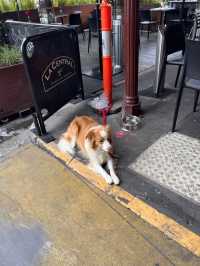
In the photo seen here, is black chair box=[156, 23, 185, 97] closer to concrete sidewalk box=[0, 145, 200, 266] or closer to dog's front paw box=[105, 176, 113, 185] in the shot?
dog's front paw box=[105, 176, 113, 185]

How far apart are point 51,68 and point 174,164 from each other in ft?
5.51

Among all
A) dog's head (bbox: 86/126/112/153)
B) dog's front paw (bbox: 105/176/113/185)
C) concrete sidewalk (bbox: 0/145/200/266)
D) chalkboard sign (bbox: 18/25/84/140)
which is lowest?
concrete sidewalk (bbox: 0/145/200/266)

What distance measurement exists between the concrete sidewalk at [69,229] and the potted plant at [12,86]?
3.99 feet

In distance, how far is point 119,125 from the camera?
2.94m

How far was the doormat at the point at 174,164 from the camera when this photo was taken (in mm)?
1989

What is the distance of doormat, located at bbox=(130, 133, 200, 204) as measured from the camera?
199 cm

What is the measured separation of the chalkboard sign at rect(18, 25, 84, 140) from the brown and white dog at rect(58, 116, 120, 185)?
44cm

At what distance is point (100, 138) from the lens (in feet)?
6.53

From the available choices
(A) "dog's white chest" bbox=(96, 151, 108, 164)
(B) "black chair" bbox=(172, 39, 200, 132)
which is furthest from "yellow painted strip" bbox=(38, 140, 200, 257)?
(B) "black chair" bbox=(172, 39, 200, 132)

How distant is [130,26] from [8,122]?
2.03m

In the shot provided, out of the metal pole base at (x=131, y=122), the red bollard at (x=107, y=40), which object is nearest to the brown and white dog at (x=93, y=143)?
the metal pole base at (x=131, y=122)

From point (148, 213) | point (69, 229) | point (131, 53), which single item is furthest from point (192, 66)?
point (69, 229)

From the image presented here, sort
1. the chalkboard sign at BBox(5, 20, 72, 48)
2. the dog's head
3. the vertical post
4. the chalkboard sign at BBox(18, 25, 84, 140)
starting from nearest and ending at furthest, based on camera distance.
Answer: the dog's head → the chalkboard sign at BBox(18, 25, 84, 140) → the vertical post → the chalkboard sign at BBox(5, 20, 72, 48)

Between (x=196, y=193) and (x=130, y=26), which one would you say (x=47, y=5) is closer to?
(x=130, y=26)
